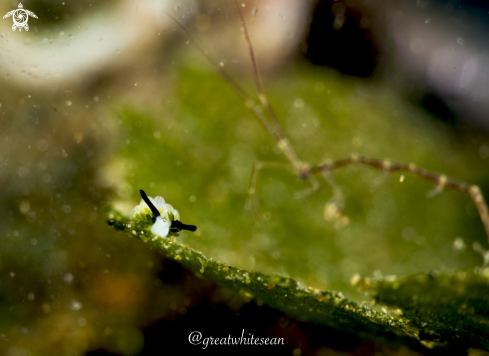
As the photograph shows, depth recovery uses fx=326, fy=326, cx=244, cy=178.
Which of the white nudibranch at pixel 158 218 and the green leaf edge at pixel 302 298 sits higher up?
the white nudibranch at pixel 158 218

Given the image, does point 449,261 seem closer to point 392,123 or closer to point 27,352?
point 392,123

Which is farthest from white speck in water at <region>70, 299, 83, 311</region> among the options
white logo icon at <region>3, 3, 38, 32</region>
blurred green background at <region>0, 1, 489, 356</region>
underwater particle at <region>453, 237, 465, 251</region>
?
underwater particle at <region>453, 237, 465, 251</region>

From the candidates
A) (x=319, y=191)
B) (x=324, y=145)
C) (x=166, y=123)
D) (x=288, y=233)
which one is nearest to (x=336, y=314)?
(x=288, y=233)

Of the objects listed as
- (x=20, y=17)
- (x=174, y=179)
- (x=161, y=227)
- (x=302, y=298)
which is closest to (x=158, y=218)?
(x=161, y=227)

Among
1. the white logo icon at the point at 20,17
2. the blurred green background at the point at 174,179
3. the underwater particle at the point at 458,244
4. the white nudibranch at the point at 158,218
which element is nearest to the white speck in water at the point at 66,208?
the blurred green background at the point at 174,179

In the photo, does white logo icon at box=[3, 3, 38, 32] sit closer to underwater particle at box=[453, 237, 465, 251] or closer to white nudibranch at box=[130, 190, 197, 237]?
white nudibranch at box=[130, 190, 197, 237]

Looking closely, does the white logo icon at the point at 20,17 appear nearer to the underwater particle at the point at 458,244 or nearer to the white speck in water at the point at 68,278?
the white speck in water at the point at 68,278
